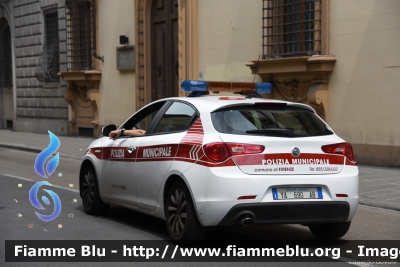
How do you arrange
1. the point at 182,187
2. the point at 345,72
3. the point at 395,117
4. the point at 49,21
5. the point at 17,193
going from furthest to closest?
the point at 49,21 → the point at 345,72 → the point at 395,117 → the point at 17,193 → the point at 182,187

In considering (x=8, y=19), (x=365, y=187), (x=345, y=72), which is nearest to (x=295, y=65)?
(x=345, y=72)

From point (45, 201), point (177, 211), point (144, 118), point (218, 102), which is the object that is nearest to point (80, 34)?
point (45, 201)

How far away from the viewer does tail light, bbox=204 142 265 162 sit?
21.3ft

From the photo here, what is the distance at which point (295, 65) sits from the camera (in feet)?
50.5

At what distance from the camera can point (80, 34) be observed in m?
24.4

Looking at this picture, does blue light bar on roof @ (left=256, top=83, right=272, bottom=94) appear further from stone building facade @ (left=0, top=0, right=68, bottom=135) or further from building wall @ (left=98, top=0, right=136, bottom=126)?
stone building facade @ (left=0, top=0, right=68, bottom=135)

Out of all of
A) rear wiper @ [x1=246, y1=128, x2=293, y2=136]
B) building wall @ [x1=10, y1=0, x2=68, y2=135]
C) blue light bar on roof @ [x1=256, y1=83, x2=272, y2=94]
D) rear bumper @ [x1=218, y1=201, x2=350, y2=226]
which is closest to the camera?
rear bumper @ [x1=218, y1=201, x2=350, y2=226]

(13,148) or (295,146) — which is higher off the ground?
(295,146)

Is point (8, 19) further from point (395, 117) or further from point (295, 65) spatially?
point (395, 117)

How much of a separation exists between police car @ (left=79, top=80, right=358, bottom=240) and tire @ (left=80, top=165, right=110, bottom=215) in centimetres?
123

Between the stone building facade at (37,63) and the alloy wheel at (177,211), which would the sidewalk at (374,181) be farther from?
the stone building facade at (37,63)

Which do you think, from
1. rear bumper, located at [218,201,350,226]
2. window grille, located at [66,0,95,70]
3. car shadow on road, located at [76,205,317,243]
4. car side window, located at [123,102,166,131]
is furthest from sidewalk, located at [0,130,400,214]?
window grille, located at [66,0,95,70]

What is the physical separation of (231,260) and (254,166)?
2.86 ft

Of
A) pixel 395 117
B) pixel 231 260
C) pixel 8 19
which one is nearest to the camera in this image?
pixel 231 260
